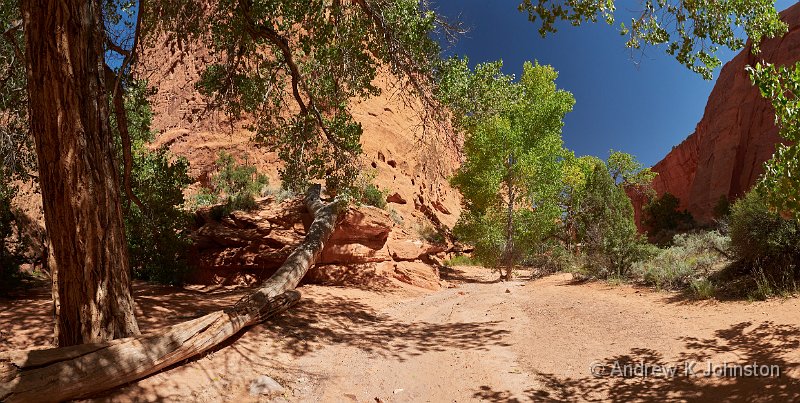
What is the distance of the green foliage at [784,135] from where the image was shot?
173 inches

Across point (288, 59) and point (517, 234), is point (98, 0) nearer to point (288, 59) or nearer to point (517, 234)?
point (288, 59)

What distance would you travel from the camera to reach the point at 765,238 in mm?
7992

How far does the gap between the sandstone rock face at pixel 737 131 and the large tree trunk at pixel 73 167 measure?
131 ft

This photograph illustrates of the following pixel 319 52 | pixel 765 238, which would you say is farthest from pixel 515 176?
pixel 319 52

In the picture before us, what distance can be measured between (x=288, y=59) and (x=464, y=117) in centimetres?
372

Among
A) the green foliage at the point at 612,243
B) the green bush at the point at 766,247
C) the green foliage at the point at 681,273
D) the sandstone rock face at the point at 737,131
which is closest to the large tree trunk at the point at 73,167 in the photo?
the green foliage at the point at 681,273

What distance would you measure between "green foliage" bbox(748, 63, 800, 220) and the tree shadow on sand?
155cm

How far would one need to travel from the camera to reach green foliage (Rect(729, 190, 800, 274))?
25.4 ft

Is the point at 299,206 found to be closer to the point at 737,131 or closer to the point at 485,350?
the point at 485,350

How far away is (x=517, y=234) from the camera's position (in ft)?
54.3

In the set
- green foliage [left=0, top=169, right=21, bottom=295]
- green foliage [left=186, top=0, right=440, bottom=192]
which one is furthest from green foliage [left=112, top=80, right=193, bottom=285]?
green foliage [left=186, top=0, right=440, bottom=192]

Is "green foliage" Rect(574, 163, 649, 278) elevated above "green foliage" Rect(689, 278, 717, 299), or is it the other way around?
"green foliage" Rect(574, 163, 649, 278)

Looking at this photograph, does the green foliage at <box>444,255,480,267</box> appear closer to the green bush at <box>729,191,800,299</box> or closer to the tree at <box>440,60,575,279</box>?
the tree at <box>440,60,575,279</box>

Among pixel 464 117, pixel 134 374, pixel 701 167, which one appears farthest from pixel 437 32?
pixel 701 167
